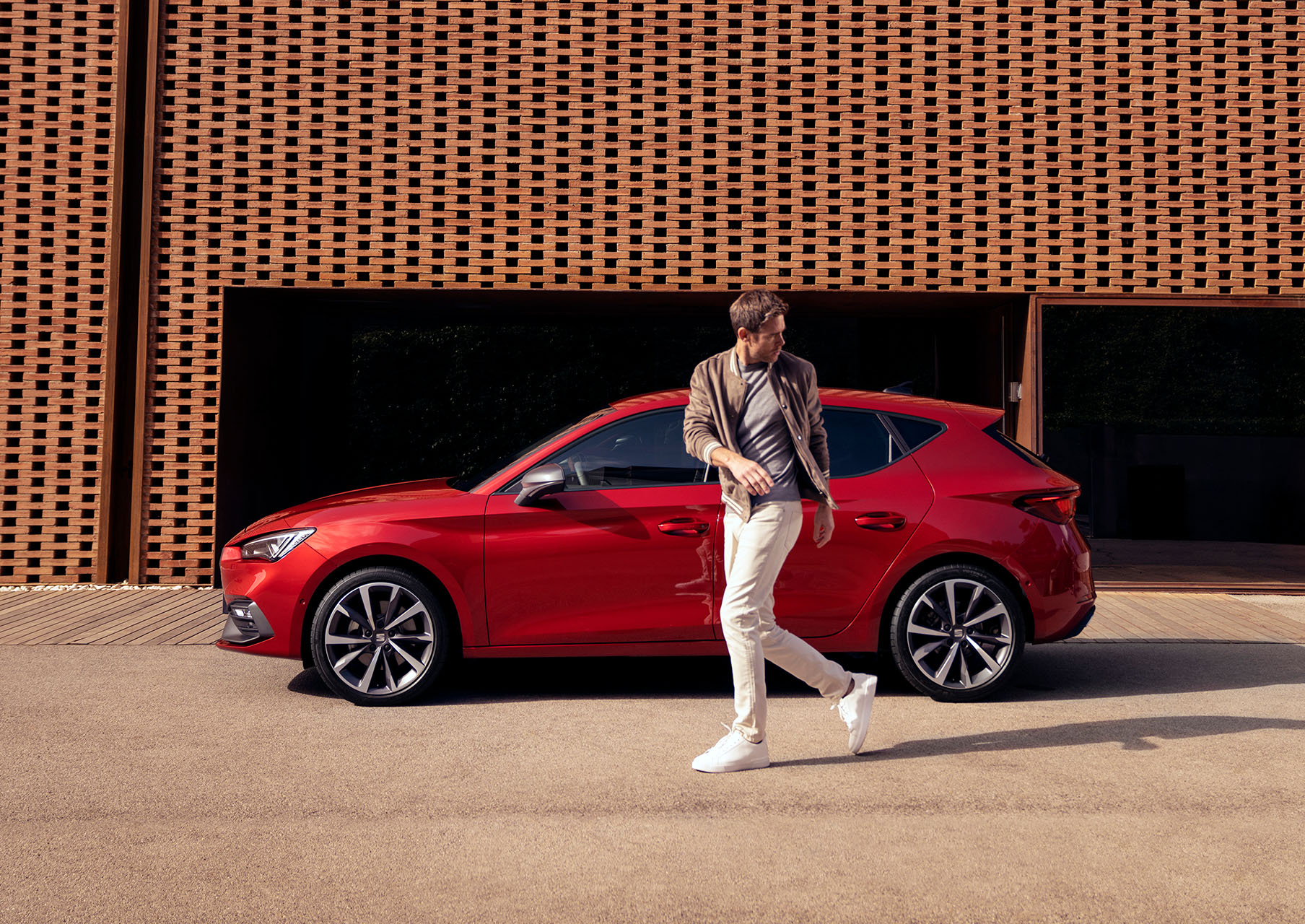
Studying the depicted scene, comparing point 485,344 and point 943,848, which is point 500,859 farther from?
point 485,344

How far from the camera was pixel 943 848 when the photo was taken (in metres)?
3.66

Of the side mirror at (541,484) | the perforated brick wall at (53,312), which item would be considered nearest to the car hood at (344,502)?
the side mirror at (541,484)

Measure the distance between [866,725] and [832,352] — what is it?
7.81 meters

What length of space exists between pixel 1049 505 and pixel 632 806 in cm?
290

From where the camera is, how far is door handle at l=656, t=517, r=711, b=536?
18.4 feet

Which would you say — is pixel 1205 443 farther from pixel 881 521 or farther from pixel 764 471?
pixel 764 471

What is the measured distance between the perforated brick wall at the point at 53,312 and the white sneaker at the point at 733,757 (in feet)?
24.0

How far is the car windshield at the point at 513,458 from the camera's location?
595 centimetres

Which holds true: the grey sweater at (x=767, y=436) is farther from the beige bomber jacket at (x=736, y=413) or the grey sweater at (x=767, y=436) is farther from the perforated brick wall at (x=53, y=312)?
the perforated brick wall at (x=53, y=312)

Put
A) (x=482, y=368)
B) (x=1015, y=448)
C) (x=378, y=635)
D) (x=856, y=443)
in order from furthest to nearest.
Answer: (x=482, y=368)
(x=1015, y=448)
(x=856, y=443)
(x=378, y=635)

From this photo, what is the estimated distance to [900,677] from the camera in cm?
641

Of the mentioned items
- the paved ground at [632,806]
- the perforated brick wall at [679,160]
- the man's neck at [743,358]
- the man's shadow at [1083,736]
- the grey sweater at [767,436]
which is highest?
the perforated brick wall at [679,160]

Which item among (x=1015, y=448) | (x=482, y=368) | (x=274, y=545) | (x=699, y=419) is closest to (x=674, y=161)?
(x=482, y=368)

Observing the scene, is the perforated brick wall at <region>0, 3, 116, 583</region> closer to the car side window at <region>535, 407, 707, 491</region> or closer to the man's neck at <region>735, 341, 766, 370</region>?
the car side window at <region>535, 407, 707, 491</region>
